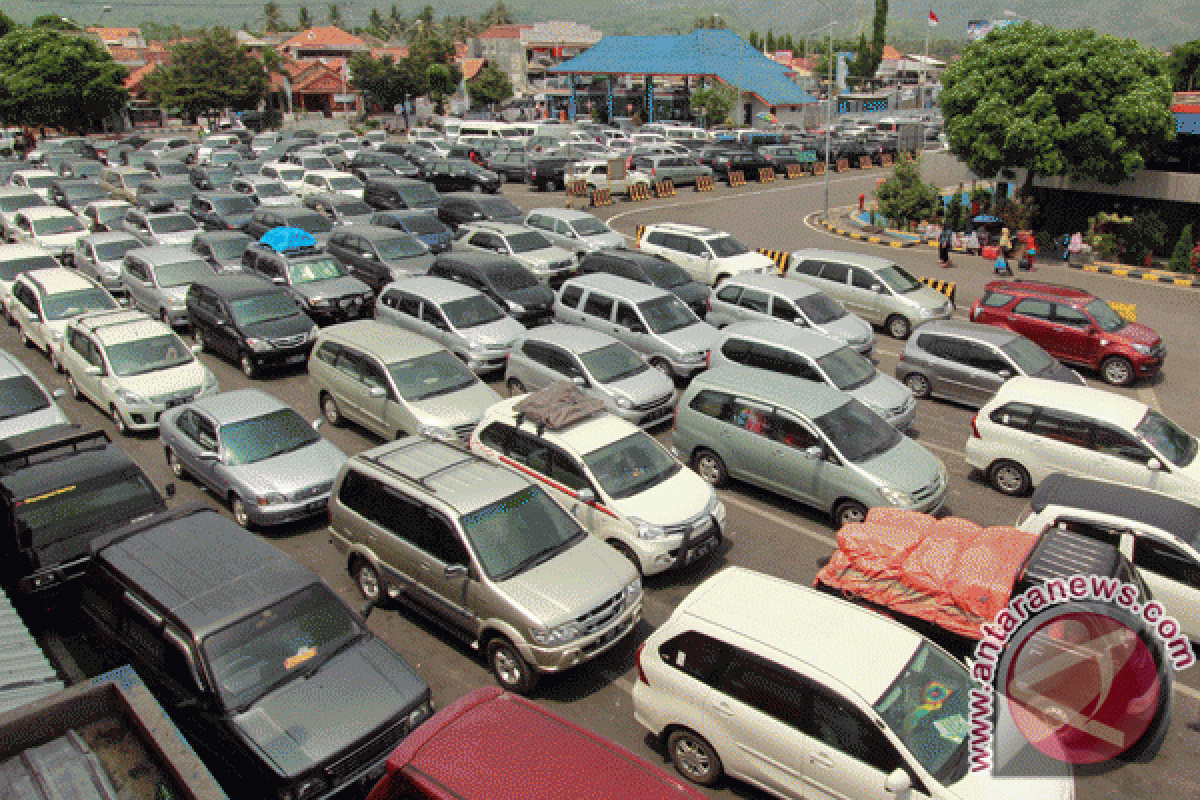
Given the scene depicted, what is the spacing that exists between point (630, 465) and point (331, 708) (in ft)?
15.8

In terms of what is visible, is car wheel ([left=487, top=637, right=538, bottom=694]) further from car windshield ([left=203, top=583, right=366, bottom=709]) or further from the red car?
the red car

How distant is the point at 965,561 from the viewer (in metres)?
8.99

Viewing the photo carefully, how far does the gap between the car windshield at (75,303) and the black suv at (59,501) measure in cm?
758

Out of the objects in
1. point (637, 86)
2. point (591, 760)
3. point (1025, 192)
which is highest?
point (637, 86)

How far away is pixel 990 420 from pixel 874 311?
23.7 ft

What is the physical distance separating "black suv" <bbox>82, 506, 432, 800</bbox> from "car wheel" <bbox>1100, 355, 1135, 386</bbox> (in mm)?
15200

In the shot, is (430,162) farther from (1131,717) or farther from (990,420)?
(1131,717)

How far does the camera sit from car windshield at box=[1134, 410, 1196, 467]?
446 inches

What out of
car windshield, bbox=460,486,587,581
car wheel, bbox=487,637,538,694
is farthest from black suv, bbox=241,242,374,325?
car wheel, bbox=487,637,538,694

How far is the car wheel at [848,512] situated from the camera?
11.1 metres

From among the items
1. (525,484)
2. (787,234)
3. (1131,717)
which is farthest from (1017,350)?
(787,234)

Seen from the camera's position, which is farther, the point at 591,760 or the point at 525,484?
the point at 525,484

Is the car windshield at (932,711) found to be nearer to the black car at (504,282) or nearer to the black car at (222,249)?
the black car at (504,282)

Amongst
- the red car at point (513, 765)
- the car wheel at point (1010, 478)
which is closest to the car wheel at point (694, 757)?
the red car at point (513, 765)
